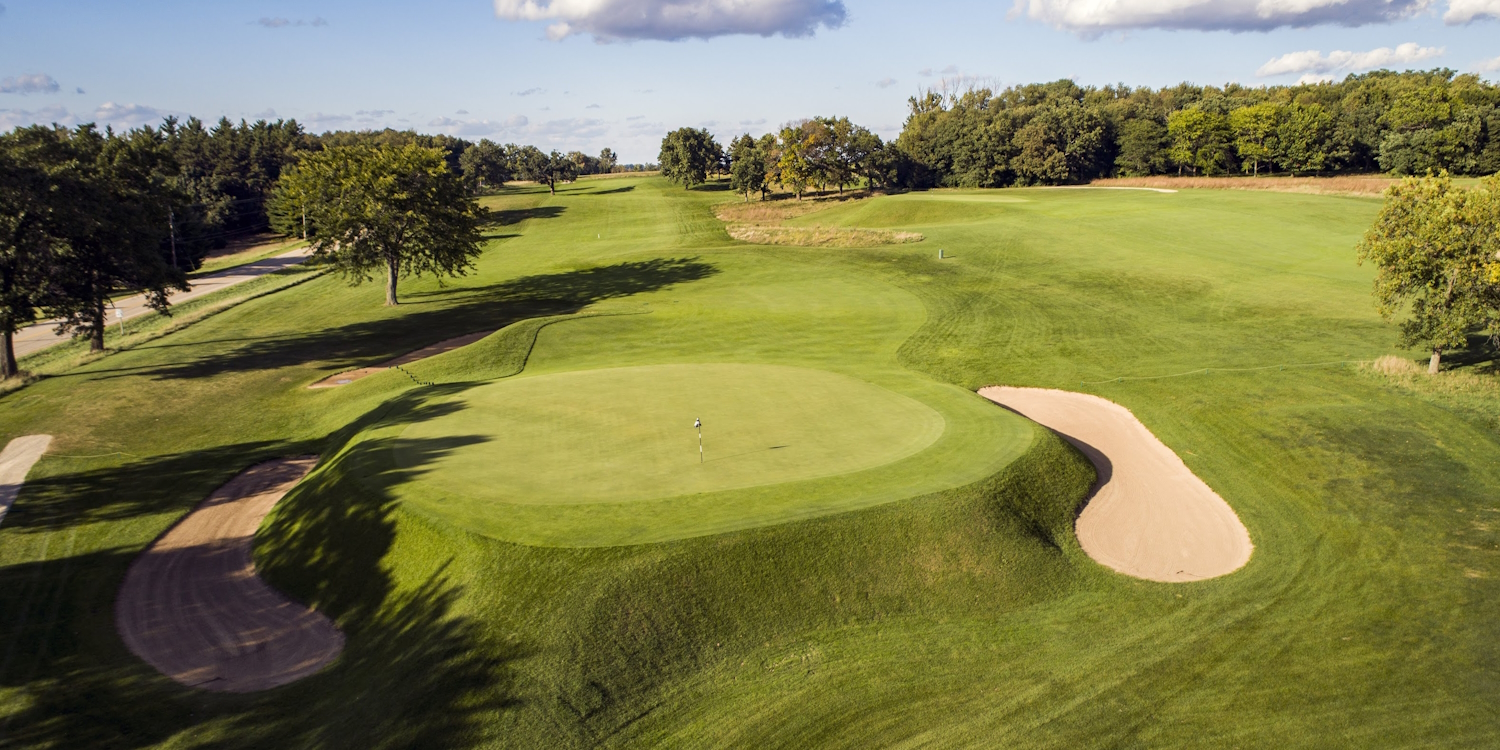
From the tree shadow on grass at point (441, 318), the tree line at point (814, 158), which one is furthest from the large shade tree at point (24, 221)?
the tree line at point (814, 158)

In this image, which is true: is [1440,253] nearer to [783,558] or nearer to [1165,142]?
[783,558]

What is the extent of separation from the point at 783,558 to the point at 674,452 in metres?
5.05

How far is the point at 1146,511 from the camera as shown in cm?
2128

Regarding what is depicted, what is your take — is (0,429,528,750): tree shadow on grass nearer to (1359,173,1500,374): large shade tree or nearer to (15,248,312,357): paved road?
(15,248,312,357): paved road

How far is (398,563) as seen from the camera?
16.8 m

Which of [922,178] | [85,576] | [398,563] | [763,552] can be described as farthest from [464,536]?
[922,178]

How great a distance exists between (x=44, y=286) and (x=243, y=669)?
3004cm

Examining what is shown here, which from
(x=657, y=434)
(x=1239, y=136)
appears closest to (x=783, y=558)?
(x=657, y=434)

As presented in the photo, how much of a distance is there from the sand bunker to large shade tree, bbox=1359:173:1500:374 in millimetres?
42604

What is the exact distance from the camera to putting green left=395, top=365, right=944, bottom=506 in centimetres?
1833

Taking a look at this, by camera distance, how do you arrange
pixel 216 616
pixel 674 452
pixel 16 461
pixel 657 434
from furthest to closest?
1. pixel 16 461
2. pixel 657 434
3. pixel 674 452
4. pixel 216 616

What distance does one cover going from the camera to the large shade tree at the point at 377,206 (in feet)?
166

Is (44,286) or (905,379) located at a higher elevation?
(44,286)

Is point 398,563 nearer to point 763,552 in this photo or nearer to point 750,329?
point 763,552
